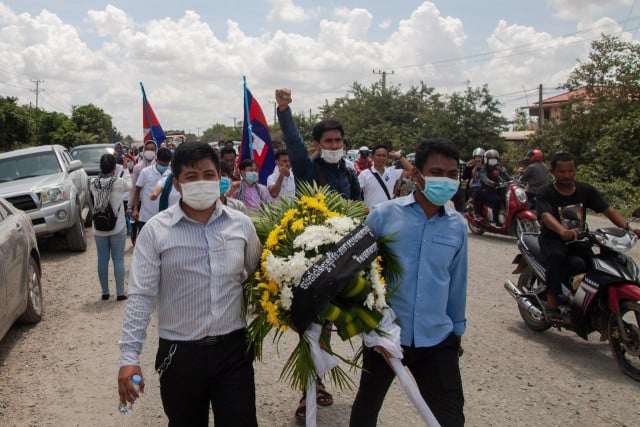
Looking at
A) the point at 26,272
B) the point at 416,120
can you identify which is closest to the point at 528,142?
the point at 416,120

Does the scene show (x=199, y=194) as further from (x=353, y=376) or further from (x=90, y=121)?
(x=90, y=121)

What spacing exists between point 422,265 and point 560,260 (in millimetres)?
3035

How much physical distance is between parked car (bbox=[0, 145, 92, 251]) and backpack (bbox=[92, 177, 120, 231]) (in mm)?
3034

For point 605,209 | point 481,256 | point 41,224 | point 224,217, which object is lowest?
→ point 481,256

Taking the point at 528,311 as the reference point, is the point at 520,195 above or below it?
above

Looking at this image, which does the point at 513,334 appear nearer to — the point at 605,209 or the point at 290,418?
the point at 605,209

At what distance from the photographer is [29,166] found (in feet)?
36.6

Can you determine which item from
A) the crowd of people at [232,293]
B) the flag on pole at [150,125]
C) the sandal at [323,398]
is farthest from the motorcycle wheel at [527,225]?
the crowd of people at [232,293]

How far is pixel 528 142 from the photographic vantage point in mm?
24672

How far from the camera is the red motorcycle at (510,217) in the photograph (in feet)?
36.2

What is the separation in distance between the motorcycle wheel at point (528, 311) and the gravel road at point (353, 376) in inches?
3.5

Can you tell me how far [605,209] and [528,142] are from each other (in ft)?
68.0

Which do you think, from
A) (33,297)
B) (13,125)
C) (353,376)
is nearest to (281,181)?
(353,376)

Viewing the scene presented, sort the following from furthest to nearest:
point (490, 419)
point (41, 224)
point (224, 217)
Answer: point (41, 224) → point (490, 419) → point (224, 217)
